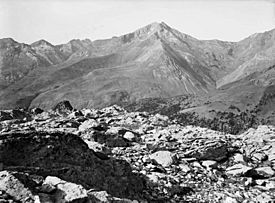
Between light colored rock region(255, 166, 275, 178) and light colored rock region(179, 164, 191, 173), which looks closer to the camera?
light colored rock region(179, 164, 191, 173)

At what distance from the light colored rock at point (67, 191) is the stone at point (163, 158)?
12042mm

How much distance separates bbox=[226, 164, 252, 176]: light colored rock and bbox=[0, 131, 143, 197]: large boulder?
355 inches

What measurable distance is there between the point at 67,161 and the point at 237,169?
1381cm

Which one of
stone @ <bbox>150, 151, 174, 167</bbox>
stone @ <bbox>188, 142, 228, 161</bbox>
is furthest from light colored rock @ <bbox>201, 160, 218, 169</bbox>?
stone @ <bbox>150, 151, 174, 167</bbox>

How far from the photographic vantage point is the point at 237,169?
26797 millimetres

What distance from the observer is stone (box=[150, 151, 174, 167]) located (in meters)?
25.3

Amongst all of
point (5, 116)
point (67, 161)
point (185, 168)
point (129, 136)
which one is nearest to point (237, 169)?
point (185, 168)

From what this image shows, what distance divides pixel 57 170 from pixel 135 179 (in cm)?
539

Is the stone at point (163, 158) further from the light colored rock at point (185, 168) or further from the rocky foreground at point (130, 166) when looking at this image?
the light colored rock at point (185, 168)

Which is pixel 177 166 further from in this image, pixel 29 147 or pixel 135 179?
pixel 29 147

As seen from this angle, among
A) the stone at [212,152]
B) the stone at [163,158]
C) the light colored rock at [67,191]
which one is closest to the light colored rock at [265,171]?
the stone at [212,152]

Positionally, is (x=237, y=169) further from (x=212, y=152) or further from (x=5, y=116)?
(x=5, y=116)

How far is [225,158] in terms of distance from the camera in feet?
96.7

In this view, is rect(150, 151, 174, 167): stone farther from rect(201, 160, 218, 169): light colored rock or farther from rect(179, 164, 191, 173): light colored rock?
rect(201, 160, 218, 169): light colored rock
